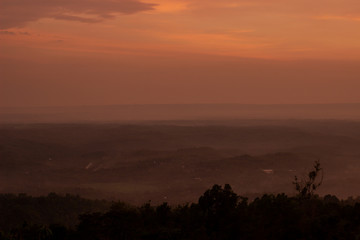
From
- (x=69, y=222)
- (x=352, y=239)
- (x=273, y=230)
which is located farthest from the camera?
(x=69, y=222)

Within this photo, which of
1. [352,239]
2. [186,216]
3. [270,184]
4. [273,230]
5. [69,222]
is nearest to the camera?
[352,239]

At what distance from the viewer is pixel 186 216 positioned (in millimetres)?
41625

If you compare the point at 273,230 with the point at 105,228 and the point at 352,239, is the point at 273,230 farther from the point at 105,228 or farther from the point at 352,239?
the point at 105,228

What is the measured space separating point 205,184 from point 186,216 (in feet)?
493

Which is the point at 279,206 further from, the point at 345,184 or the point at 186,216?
the point at 345,184

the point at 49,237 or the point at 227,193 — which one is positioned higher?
the point at 227,193

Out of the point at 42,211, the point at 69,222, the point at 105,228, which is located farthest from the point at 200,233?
the point at 42,211

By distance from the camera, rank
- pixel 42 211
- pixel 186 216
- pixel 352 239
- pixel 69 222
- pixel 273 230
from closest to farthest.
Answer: pixel 352 239, pixel 273 230, pixel 186 216, pixel 69 222, pixel 42 211

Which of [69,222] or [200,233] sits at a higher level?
[200,233]

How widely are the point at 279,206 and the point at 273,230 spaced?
12.6ft

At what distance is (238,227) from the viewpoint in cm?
→ 3950

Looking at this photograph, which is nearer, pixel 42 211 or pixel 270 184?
pixel 42 211

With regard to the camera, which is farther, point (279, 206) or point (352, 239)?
point (279, 206)

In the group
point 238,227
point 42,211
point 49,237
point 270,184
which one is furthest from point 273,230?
point 270,184
